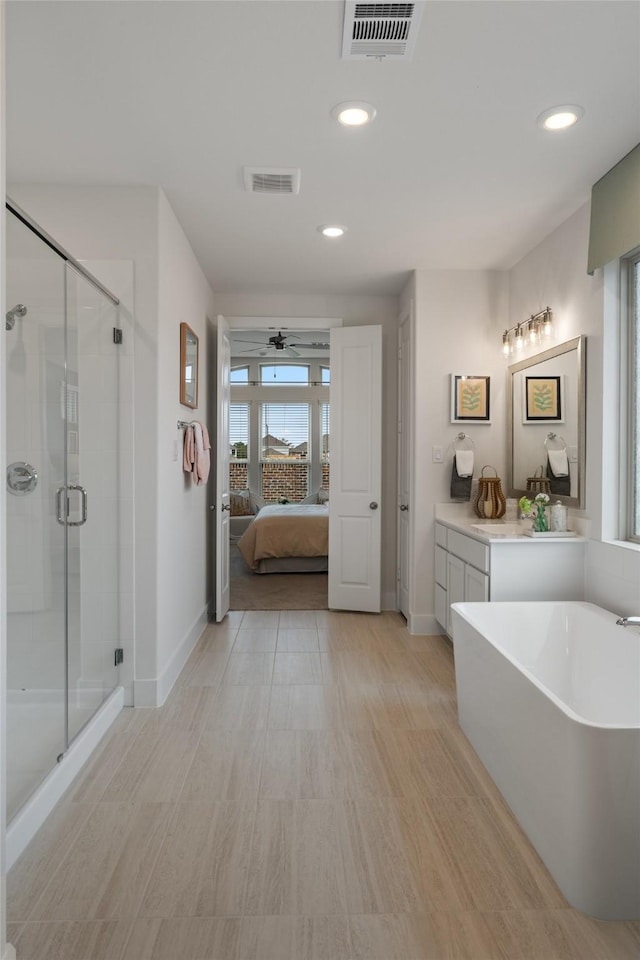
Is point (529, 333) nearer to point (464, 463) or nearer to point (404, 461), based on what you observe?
point (464, 463)

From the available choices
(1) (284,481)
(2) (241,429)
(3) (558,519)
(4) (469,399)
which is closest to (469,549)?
(3) (558,519)

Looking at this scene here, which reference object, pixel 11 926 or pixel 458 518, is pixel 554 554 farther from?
pixel 11 926

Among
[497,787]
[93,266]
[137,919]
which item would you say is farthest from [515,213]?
[137,919]

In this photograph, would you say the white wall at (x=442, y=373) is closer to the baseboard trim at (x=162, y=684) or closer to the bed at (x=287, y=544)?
the baseboard trim at (x=162, y=684)

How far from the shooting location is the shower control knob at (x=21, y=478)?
7.23 feet

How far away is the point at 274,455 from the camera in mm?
9539

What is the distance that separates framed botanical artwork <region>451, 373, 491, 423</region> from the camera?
175 inches

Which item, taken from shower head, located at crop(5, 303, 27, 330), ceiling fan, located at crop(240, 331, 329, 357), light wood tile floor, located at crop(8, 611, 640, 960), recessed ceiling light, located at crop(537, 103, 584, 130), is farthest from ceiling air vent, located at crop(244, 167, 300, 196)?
ceiling fan, located at crop(240, 331, 329, 357)

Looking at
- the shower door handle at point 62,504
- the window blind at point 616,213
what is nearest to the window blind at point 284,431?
the window blind at point 616,213

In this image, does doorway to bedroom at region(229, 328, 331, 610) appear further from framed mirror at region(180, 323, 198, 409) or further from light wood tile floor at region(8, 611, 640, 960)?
light wood tile floor at region(8, 611, 640, 960)

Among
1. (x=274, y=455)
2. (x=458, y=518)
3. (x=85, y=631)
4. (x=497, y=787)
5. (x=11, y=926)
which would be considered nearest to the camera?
(x=11, y=926)

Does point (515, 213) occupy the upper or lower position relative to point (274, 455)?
upper

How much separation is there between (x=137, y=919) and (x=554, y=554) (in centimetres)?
248

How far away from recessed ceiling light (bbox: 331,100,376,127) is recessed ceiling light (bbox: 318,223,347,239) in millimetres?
1130
